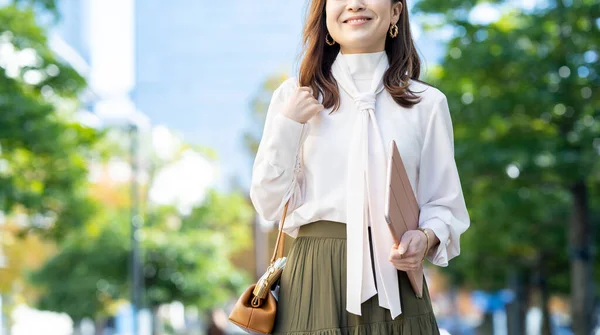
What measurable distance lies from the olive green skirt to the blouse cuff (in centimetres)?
9

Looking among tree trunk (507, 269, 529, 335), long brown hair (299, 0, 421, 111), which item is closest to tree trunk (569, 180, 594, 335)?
tree trunk (507, 269, 529, 335)

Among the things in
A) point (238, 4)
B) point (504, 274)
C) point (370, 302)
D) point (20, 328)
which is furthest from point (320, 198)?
point (238, 4)

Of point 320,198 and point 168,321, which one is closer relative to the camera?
point 320,198

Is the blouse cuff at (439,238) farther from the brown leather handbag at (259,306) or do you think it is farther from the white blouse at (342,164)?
the brown leather handbag at (259,306)

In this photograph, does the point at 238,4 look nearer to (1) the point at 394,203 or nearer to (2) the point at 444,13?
(2) the point at 444,13

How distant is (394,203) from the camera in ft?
7.27

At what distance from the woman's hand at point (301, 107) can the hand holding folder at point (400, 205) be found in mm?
239

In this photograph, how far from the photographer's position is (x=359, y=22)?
2525 millimetres

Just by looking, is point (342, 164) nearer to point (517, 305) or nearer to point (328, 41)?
point (328, 41)

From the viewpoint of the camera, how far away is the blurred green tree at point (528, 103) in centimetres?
1370

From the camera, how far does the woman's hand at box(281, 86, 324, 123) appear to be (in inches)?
94.9

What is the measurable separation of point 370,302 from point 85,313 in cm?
2750

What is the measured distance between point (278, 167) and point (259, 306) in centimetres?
34

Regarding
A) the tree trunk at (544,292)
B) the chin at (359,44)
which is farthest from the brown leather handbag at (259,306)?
the tree trunk at (544,292)
